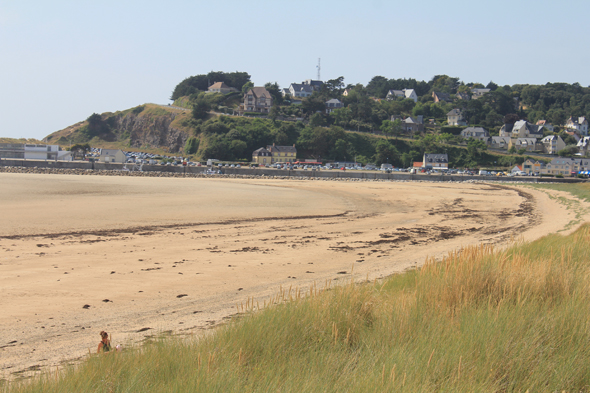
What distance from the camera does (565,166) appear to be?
281ft

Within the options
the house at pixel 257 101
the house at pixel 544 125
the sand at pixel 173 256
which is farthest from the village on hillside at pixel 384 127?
the sand at pixel 173 256

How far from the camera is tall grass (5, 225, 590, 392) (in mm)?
3352

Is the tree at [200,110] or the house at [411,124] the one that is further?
the house at [411,124]

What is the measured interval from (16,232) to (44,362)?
10.1 m

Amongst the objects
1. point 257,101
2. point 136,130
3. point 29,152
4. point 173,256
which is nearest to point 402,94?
point 257,101

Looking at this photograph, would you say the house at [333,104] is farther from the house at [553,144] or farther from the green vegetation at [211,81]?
the house at [553,144]

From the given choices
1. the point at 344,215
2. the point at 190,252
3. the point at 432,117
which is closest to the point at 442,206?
the point at 344,215

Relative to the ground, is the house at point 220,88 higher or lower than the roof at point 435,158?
higher

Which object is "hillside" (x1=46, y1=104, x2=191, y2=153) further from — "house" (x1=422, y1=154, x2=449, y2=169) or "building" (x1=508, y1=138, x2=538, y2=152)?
"building" (x1=508, y1=138, x2=538, y2=152)

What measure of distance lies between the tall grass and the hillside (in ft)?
310

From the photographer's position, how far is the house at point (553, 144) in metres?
105

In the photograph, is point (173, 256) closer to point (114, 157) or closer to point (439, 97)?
point (114, 157)

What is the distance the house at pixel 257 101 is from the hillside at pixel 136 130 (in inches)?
667

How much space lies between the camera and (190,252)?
11.0 metres
